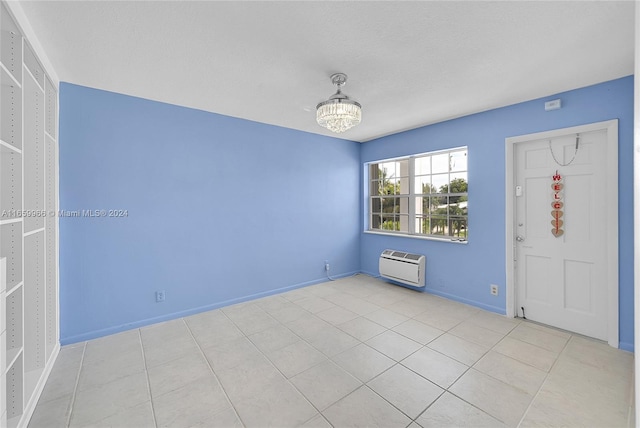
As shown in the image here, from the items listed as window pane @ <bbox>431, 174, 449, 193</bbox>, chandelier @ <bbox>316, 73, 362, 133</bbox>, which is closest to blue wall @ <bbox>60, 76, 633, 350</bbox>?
window pane @ <bbox>431, 174, 449, 193</bbox>

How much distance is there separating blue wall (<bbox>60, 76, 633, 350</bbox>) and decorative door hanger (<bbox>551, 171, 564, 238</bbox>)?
457 mm

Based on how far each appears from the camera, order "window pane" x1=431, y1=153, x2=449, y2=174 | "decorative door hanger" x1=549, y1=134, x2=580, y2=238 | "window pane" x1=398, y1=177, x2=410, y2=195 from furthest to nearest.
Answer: "window pane" x1=398, y1=177, x2=410, y2=195 < "window pane" x1=431, y1=153, x2=449, y2=174 < "decorative door hanger" x1=549, y1=134, x2=580, y2=238

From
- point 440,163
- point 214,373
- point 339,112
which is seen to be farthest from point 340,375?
point 440,163

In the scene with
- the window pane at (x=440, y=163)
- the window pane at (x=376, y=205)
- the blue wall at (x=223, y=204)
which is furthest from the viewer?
the window pane at (x=376, y=205)

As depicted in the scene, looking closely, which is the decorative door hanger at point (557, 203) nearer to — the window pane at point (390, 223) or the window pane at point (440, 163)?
the window pane at point (440, 163)

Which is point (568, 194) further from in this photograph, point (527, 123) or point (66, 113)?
point (66, 113)

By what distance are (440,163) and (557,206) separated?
1537 mm

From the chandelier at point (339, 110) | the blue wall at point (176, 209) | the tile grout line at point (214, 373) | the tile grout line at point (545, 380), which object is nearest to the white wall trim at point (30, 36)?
the blue wall at point (176, 209)

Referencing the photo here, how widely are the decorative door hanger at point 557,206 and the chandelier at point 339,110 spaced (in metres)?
2.32

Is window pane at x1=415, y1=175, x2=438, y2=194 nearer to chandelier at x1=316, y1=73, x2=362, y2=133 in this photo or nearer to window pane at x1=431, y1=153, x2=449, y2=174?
window pane at x1=431, y1=153, x2=449, y2=174

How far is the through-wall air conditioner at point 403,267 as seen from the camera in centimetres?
399

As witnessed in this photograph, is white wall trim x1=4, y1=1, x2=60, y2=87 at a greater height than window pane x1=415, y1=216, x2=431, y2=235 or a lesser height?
greater

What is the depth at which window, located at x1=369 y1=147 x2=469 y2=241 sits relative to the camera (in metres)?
3.82

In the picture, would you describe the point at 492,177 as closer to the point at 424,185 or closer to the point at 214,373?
the point at 424,185
